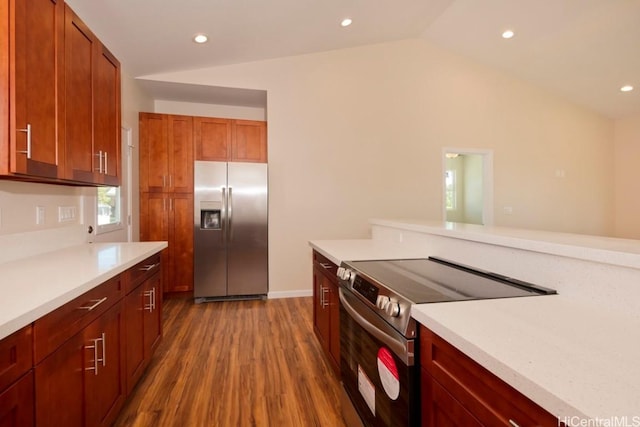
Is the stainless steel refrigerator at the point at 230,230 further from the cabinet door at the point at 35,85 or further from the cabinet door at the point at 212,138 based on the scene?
the cabinet door at the point at 35,85

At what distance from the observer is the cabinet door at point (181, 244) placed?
4.04 m

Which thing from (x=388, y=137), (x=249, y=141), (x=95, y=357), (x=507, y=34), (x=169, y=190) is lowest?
(x=95, y=357)

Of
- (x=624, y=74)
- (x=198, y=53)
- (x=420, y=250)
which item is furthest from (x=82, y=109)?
(x=624, y=74)

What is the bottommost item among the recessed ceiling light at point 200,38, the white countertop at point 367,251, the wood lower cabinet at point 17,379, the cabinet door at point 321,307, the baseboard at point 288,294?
the baseboard at point 288,294

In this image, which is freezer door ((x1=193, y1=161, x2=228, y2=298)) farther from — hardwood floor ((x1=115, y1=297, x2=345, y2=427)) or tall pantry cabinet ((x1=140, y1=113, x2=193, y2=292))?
hardwood floor ((x1=115, y1=297, x2=345, y2=427))

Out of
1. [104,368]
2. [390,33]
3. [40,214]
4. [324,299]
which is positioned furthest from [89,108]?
[390,33]

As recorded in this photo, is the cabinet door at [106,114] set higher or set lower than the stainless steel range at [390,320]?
higher

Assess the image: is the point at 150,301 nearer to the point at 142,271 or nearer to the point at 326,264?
the point at 142,271

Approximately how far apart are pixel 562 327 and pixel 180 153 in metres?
4.19

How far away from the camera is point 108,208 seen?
3232 mm

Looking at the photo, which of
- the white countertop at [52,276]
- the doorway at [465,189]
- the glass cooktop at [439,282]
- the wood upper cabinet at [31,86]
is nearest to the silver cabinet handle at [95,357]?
the white countertop at [52,276]

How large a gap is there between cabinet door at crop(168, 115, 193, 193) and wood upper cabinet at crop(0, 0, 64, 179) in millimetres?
2464

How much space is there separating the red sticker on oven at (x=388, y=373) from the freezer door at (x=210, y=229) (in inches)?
118

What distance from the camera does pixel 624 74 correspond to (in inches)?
177
